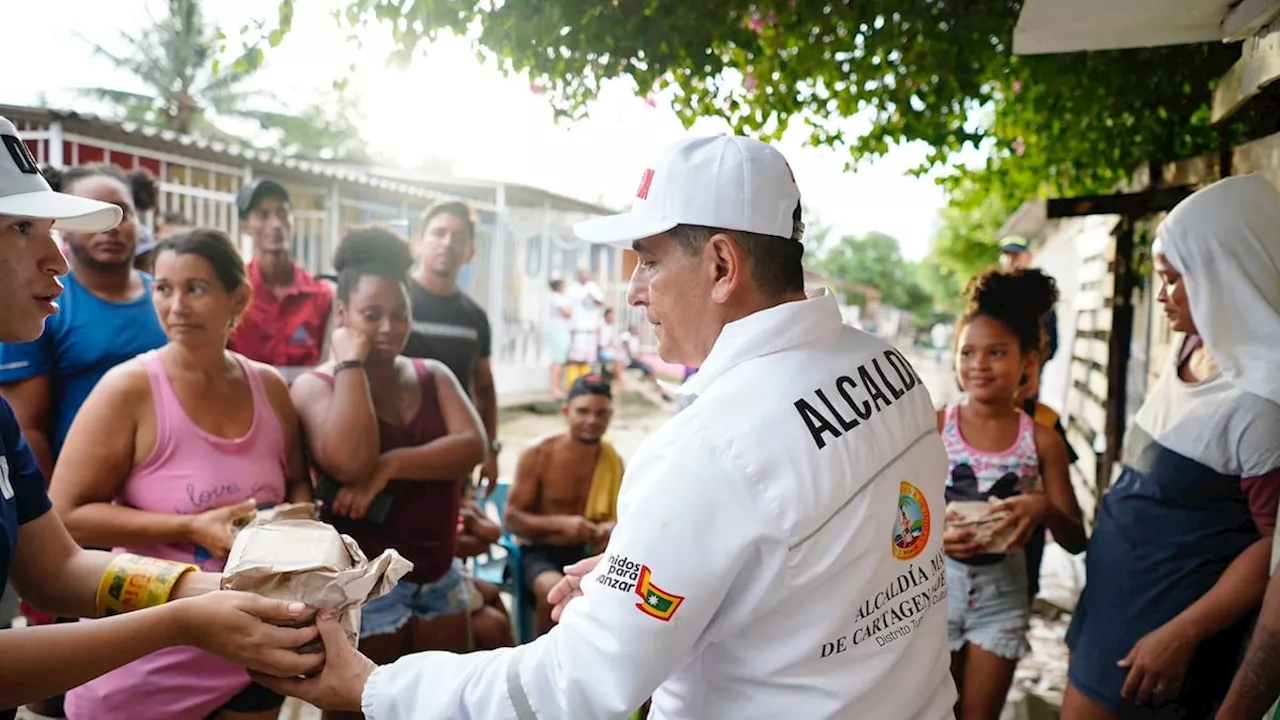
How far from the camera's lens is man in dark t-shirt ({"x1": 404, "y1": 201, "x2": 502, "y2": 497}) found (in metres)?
4.44

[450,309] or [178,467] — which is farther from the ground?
[450,309]

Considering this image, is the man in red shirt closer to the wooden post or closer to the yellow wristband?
the yellow wristband

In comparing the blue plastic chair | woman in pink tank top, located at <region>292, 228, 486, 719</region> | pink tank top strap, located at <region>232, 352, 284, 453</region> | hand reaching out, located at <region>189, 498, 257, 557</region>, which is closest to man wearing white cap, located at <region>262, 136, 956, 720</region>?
hand reaching out, located at <region>189, 498, 257, 557</region>

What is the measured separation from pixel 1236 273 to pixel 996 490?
1.15 m

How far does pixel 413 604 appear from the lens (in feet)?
10.4

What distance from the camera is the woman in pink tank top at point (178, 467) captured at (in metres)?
2.38

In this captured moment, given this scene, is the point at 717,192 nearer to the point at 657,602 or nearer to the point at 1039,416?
the point at 657,602

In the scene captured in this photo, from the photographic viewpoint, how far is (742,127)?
4.28m

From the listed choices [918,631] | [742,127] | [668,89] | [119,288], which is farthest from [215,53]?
[918,631]

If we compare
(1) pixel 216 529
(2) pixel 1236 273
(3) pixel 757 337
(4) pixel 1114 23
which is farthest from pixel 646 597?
(4) pixel 1114 23

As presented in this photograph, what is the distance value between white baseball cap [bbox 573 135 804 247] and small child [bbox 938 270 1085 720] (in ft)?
5.66

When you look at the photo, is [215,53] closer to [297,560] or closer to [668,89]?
[668,89]

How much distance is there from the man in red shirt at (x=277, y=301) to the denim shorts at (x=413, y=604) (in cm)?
157

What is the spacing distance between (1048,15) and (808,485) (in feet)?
7.55
